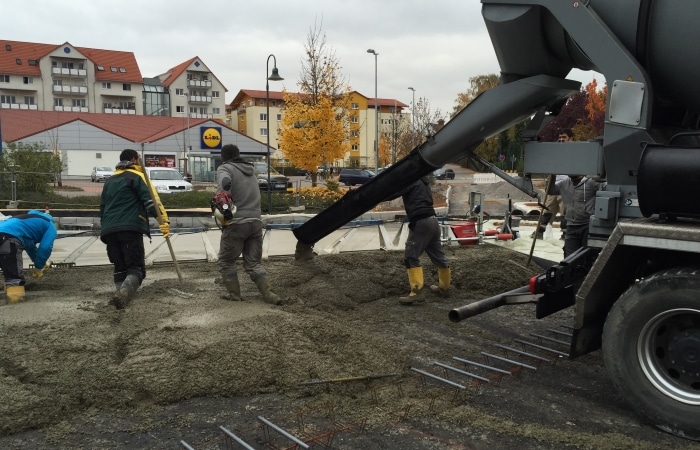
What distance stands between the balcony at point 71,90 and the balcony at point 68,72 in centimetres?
152

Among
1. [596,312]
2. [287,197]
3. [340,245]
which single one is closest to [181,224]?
[340,245]

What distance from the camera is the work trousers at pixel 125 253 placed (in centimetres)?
598

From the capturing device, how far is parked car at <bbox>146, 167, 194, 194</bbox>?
78.8ft

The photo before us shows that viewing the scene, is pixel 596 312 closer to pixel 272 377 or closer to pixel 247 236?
pixel 272 377

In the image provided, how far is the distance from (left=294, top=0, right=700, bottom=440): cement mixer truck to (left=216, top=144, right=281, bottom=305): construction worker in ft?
8.39

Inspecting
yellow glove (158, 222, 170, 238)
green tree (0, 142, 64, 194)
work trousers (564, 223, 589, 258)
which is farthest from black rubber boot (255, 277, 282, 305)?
green tree (0, 142, 64, 194)

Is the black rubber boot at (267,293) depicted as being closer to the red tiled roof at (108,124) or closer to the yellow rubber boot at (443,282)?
the yellow rubber boot at (443,282)

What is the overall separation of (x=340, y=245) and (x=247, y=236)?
11.2 ft

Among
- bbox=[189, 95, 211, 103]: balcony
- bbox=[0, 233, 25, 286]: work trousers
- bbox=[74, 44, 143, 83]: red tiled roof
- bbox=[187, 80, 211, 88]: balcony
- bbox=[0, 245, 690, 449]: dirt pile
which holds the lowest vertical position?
bbox=[0, 245, 690, 449]: dirt pile

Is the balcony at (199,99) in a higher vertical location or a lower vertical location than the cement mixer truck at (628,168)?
higher

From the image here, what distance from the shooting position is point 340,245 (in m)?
9.25

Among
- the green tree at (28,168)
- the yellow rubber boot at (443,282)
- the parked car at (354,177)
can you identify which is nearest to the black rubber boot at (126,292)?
the yellow rubber boot at (443,282)

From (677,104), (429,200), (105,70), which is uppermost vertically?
(105,70)

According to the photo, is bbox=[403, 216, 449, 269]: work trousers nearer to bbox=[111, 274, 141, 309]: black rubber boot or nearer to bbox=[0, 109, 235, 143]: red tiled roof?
bbox=[111, 274, 141, 309]: black rubber boot
